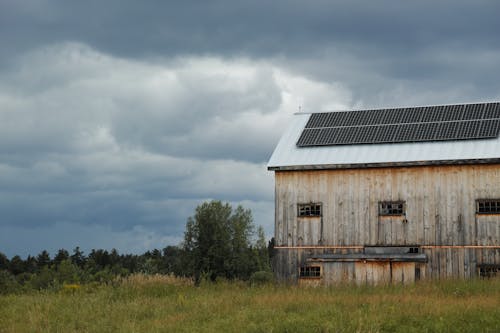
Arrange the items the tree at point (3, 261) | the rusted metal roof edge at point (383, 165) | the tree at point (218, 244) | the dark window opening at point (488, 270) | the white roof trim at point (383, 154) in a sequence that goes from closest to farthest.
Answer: the dark window opening at point (488, 270)
the rusted metal roof edge at point (383, 165)
the white roof trim at point (383, 154)
the tree at point (218, 244)
the tree at point (3, 261)

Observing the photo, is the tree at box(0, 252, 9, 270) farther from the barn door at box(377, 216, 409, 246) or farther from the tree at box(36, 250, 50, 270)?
the barn door at box(377, 216, 409, 246)

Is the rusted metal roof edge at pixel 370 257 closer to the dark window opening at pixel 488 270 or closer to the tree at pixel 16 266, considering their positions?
the dark window opening at pixel 488 270

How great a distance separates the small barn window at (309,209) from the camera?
33.3 meters

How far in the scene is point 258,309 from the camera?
20391 mm

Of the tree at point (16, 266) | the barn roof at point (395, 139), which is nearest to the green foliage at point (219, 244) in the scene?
the barn roof at point (395, 139)

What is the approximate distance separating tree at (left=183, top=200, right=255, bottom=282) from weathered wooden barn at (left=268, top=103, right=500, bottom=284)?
2804 centimetres

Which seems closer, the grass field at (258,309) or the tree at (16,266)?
the grass field at (258,309)

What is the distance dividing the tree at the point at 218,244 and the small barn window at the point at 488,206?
109 feet

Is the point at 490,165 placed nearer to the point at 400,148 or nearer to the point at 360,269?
the point at 400,148

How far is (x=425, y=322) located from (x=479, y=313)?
1748mm

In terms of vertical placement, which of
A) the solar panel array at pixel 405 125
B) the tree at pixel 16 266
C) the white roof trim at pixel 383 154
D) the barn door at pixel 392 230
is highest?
the solar panel array at pixel 405 125

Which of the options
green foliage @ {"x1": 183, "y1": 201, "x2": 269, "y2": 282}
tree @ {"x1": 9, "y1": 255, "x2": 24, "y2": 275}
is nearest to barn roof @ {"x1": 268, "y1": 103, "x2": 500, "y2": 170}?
green foliage @ {"x1": 183, "y1": 201, "x2": 269, "y2": 282}

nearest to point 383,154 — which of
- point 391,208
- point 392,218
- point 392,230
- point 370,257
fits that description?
point 391,208

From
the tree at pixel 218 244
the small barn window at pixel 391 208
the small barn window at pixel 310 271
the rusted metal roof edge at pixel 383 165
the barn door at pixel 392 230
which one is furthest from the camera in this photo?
the tree at pixel 218 244
